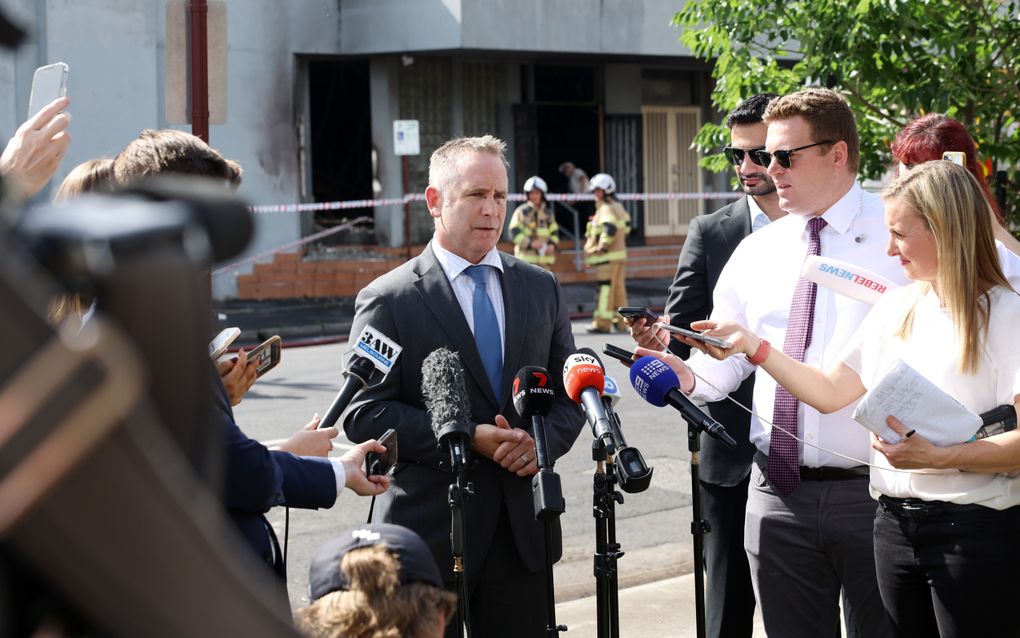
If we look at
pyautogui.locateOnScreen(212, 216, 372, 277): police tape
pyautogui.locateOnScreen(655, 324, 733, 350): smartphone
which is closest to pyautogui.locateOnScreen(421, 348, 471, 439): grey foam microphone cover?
pyautogui.locateOnScreen(655, 324, 733, 350): smartphone

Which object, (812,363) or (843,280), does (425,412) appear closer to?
(812,363)

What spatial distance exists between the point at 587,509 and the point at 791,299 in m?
4.06

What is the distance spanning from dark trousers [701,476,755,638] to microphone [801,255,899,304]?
3.88ft

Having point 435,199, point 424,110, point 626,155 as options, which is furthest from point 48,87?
point 626,155

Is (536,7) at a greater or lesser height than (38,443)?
greater

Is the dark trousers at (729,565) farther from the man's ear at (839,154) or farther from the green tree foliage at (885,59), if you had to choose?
the green tree foliage at (885,59)

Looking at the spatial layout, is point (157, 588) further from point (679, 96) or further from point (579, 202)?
point (679, 96)

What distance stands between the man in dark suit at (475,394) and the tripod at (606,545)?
45 cm

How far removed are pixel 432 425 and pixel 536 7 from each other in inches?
777

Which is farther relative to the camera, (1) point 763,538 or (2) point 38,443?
(1) point 763,538

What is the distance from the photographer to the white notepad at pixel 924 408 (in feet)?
11.3

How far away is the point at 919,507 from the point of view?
11.8 ft

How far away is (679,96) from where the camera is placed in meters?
27.4

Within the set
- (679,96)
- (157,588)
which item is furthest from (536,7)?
(157,588)
